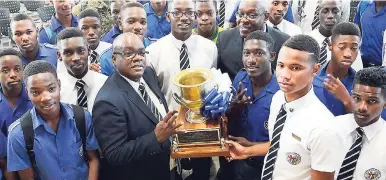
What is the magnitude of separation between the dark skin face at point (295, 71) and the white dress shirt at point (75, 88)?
5.14ft

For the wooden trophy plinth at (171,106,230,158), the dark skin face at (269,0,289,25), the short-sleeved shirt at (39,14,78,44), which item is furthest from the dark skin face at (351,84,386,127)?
the short-sleeved shirt at (39,14,78,44)

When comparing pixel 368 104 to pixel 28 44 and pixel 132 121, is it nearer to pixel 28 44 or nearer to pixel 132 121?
pixel 132 121

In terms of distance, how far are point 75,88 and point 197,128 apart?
1.13 meters

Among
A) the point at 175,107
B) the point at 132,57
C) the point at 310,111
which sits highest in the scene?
the point at 132,57

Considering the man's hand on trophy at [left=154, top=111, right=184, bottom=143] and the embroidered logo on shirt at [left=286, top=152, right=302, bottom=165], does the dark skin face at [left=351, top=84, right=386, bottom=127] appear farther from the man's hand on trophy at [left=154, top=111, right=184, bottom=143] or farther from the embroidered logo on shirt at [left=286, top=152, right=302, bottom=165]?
the man's hand on trophy at [left=154, top=111, right=184, bottom=143]

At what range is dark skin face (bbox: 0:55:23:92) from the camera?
312 cm

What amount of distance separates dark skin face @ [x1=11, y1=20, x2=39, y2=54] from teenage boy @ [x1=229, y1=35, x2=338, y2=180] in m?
2.70

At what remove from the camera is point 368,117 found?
2.36m

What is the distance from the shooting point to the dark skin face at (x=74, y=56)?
320 cm

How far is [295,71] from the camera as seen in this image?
2359 mm

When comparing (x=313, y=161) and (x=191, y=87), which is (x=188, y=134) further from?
(x=313, y=161)

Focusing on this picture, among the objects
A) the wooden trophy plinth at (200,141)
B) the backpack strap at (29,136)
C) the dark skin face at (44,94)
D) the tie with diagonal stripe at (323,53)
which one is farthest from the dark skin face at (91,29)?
the tie with diagonal stripe at (323,53)

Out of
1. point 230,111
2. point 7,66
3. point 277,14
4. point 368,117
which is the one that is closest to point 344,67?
point 368,117

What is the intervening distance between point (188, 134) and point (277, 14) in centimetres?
258
